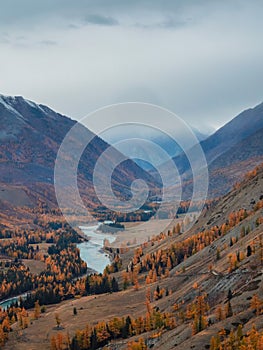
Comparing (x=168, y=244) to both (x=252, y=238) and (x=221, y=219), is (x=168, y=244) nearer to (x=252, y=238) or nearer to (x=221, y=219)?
(x=221, y=219)

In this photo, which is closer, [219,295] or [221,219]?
[219,295]

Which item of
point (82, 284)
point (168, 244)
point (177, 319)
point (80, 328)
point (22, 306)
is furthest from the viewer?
point (168, 244)

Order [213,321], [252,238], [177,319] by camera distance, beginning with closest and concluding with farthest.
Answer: [213,321] < [177,319] < [252,238]

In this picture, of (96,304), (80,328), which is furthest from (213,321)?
(96,304)

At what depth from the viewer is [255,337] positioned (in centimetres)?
6444

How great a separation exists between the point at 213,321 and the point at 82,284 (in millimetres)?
85870

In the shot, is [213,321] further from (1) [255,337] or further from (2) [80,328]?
(2) [80,328]

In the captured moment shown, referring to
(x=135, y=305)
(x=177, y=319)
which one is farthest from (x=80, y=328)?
(x=177, y=319)

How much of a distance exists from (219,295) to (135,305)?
3298 centimetres

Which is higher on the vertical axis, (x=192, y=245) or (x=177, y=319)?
(x=192, y=245)

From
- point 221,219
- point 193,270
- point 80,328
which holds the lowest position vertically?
point 80,328

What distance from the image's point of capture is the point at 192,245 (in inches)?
6629

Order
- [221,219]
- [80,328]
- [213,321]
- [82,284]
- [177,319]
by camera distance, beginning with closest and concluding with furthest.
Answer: [213,321]
[177,319]
[80,328]
[82,284]
[221,219]

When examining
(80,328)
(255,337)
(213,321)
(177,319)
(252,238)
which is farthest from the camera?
(252,238)
